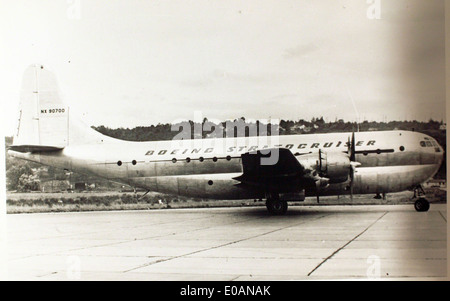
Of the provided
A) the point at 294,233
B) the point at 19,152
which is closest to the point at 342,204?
Answer: the point at 294,233

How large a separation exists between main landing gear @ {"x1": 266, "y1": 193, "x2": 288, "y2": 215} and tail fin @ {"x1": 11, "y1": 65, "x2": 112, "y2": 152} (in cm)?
408

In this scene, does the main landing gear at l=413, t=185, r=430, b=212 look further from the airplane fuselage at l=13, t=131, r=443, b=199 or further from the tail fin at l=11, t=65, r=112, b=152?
the tail fin at l=11, t=65, r=112, b=152

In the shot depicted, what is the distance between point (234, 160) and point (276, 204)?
1.50 metres

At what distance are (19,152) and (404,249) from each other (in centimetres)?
785

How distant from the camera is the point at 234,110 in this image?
7207 mm

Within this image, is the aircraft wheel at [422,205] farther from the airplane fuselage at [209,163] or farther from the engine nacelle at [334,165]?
the engine nacelle at [334,165]

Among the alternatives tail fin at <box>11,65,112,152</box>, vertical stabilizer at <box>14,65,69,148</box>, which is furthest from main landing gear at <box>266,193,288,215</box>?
vertical stabilizer at <box>14,65,69,148</box>

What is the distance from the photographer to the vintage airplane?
31.4 ft

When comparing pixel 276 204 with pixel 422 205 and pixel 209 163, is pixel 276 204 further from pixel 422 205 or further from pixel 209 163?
pixel 422 205

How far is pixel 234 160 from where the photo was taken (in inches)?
414

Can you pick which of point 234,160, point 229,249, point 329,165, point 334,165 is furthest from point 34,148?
point 334,165

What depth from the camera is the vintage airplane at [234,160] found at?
376 inches
